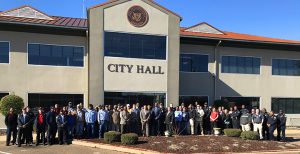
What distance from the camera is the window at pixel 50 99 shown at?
25.7 metres

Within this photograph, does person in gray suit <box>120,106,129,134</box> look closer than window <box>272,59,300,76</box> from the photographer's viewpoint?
Yes

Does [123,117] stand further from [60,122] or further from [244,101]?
[244,101]

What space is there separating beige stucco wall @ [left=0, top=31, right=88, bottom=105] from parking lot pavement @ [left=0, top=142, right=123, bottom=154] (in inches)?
325

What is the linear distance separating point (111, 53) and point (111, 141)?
9053 mm

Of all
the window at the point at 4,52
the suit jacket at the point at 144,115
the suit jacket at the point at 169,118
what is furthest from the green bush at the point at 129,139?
the window at the point at 4,52

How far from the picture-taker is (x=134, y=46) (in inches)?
1056

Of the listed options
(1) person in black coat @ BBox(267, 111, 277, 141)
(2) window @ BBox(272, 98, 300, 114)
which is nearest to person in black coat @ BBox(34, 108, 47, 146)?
(1) person in black coat @ BBox(267, 111, 277, 141)

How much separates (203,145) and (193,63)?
13.4m

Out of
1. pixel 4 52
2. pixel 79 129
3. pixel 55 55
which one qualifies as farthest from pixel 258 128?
pixel 4 52

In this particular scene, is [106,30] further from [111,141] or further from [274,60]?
[274,60]

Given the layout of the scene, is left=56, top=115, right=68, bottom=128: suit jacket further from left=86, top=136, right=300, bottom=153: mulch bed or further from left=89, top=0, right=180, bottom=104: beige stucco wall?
left=89, top=0, right=180, bottom=104: beige stucco wall

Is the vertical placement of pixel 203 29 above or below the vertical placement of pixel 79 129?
above

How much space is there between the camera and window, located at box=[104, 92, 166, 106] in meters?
26.1

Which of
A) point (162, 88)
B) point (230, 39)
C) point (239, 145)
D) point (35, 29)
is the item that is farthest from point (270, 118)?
point (35, 29)
